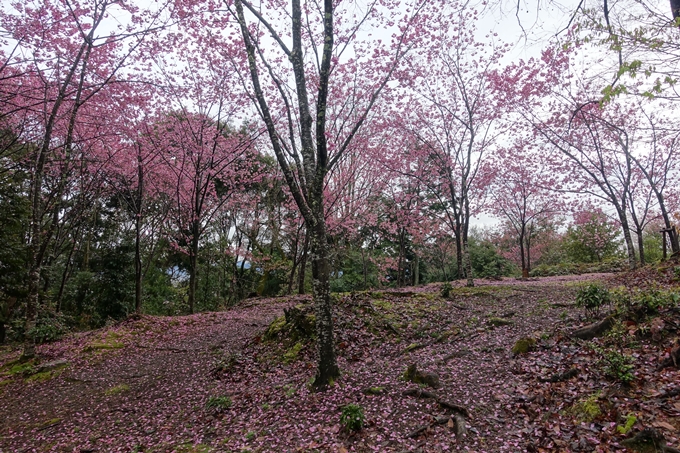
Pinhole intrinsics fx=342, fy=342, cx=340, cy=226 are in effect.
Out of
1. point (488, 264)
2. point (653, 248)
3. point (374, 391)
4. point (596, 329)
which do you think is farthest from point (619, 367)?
point (653, 248)

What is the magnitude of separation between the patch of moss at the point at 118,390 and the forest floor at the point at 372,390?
0.04 m

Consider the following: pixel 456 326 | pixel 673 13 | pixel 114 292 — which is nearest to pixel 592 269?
pixel 456 326

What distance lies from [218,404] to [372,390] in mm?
2512

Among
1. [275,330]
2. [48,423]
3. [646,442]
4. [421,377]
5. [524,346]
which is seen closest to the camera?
[646,442]

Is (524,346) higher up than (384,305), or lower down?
lower down

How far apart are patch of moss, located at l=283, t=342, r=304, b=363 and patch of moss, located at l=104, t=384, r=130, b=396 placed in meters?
3.24

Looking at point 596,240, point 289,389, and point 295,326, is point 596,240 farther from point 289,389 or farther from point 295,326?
point 289,389

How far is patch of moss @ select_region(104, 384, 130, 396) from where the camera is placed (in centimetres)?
691

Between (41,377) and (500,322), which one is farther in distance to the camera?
(41,377)

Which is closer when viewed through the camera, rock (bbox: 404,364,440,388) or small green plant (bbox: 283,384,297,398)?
rock (bbox: 404,364,440,388)

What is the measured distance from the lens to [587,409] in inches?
145

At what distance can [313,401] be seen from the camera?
5234 millimetres

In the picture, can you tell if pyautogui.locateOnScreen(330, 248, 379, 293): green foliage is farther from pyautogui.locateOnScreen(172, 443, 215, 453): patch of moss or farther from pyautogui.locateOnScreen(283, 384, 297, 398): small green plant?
pyautogui.locateOnScreen(172, 443, 215, 453): patch of moss

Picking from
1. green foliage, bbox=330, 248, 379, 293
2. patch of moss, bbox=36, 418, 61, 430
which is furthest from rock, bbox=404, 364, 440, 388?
green foliage, bbox=330, 248, 379, 293
